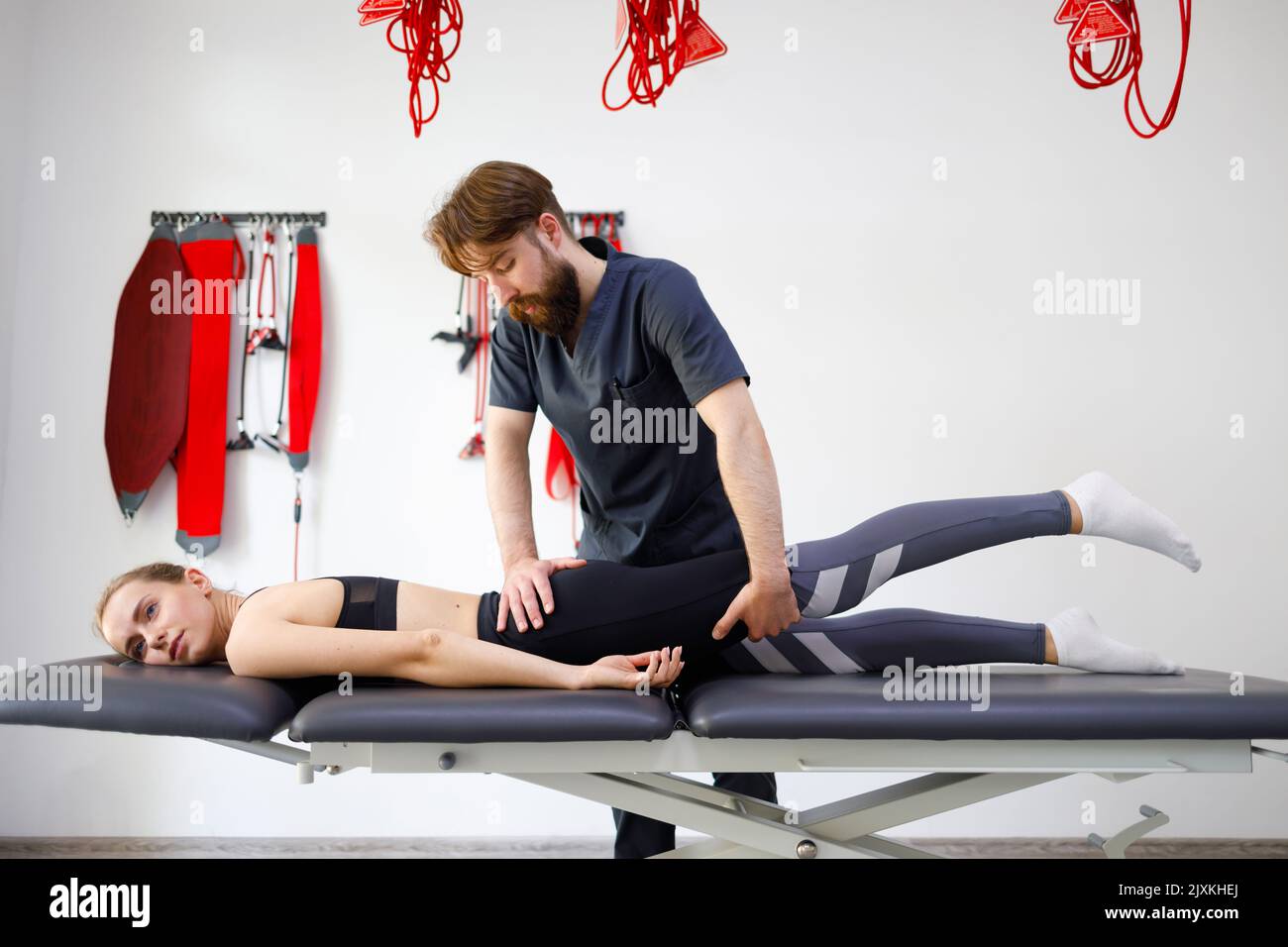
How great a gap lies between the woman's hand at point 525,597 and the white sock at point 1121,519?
0.92m

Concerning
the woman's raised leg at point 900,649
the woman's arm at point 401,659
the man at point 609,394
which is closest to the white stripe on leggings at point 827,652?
the woman's raised leg at point 900,649

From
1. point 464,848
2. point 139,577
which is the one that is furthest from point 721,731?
point 464,848

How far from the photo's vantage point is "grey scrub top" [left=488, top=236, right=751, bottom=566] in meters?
1.45

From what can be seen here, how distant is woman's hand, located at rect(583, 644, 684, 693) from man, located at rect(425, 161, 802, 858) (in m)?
0.09

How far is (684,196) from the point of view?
2.69 meters

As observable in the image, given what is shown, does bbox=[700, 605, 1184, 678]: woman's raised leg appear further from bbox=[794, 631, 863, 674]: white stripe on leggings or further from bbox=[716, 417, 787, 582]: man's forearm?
bbox=[716, 417, 787, 582]: man's forearm

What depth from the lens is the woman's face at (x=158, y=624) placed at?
4.60 ft

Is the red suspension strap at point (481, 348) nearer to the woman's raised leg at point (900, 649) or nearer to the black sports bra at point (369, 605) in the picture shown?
the black sports bra at point (369, 605)

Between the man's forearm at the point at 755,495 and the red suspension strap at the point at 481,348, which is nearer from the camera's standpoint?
the man's forearm at the point at 755,495

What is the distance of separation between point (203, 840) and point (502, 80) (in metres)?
2.43

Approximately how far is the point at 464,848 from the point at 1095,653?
1.82 metres

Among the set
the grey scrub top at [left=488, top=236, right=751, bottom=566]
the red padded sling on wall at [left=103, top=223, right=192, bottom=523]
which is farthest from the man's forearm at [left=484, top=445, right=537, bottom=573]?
the red padded sling on wall at [left=103, top=223, right=192, bottom=523]
